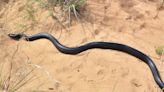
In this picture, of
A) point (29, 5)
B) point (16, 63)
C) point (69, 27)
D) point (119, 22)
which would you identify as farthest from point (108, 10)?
point (16, 63)

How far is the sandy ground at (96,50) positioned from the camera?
163 inches

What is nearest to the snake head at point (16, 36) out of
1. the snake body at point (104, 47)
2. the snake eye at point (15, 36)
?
the snake eye at point (15, 36)

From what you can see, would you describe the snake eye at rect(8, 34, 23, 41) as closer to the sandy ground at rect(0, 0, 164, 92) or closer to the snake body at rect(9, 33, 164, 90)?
the sandy ground at rect(0, 0, 164, 92)

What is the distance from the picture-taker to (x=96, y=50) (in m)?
4.64

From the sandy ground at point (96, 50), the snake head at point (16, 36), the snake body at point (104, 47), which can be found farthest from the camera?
the snake head at point (16, 36)

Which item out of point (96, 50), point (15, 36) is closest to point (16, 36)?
point (15, 36)

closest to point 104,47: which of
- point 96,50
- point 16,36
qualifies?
point 96,50

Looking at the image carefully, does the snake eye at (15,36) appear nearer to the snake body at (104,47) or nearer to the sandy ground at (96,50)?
the sandy ground at (96,50)

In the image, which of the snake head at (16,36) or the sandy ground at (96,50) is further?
the snake head at (16,36)

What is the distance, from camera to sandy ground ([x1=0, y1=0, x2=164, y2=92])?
415cm

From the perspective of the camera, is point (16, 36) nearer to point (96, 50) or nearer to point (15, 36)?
point (15, 36)

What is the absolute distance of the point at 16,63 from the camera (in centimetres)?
452

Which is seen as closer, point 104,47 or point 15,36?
point 104,47

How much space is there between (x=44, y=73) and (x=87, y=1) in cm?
138
